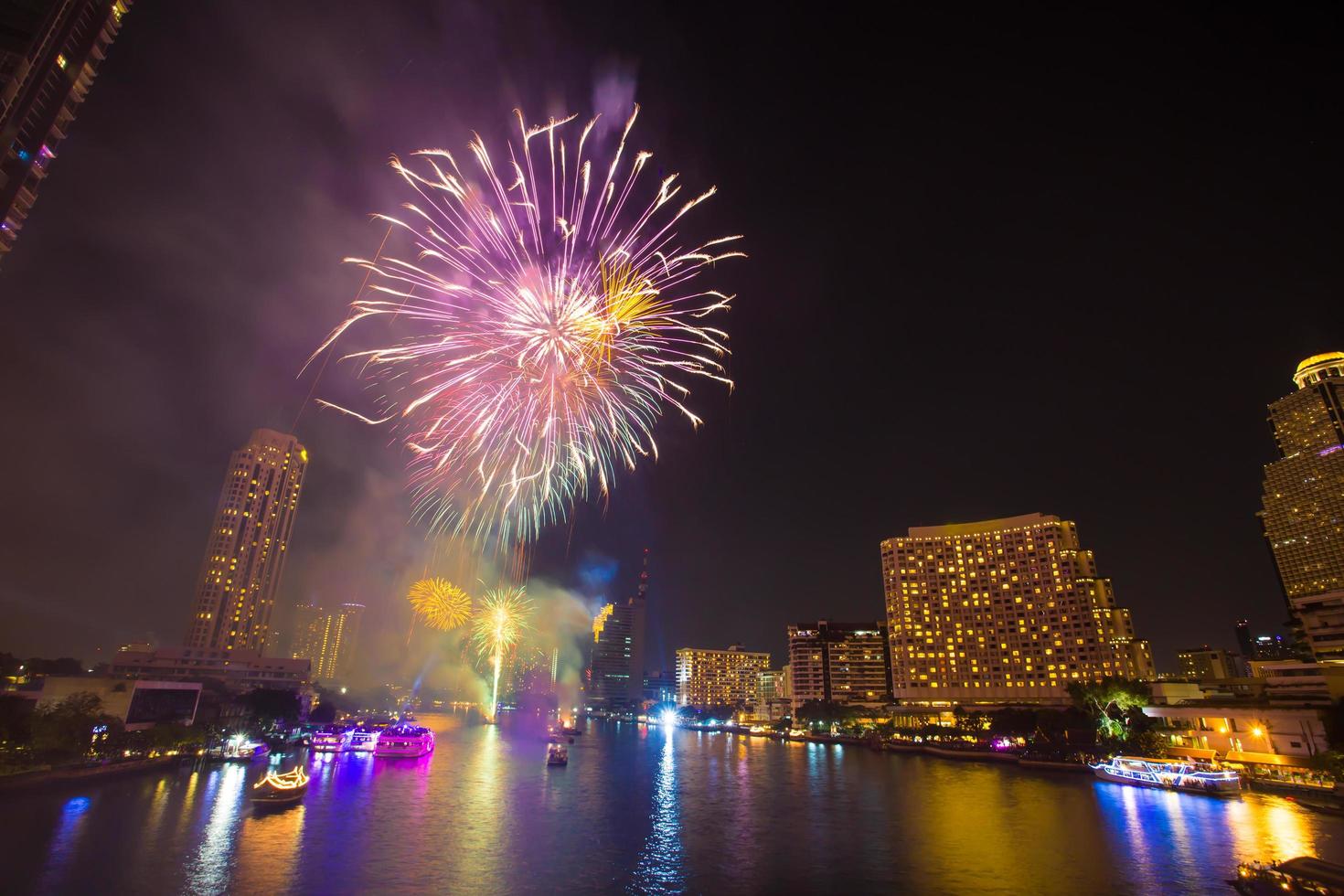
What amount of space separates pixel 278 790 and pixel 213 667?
87.6 m

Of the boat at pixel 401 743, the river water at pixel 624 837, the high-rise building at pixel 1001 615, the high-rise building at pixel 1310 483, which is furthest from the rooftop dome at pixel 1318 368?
the boat at pixel 401 743

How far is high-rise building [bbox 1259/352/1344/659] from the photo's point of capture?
421 ft

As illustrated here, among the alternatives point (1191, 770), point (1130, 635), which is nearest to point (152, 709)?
point (1191, 770)

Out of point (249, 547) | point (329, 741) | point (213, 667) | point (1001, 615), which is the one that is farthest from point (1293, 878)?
point (249, 547)

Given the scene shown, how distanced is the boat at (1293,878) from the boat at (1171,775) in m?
36.3

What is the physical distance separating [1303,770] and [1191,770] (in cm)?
1630

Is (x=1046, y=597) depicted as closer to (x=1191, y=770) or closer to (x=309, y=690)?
(x=1191, y=770)

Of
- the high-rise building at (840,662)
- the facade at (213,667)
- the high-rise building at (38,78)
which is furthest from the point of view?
the high-rise building at (840,662)

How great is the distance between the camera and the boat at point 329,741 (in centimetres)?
7781

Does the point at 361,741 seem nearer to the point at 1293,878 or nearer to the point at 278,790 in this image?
the point at 278,790

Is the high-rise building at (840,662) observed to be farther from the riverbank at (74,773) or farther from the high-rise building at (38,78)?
the high-rise building at (38,78)

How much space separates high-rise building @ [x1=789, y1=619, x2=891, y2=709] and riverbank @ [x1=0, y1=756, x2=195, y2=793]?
151008mm

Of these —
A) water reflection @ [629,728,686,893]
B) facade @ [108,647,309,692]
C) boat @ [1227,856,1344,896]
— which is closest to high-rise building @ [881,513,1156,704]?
water reflection @ [629,728,686,893]

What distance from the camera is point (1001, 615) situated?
127 meters
